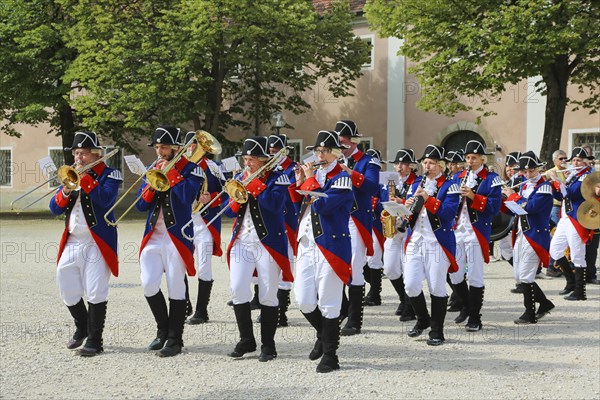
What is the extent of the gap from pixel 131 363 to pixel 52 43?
22.0 metres

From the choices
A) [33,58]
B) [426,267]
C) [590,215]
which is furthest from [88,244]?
[33,58]

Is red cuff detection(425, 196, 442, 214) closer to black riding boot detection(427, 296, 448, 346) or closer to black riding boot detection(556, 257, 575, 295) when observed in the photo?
black riding boot detection(427, 296, 448, 346)

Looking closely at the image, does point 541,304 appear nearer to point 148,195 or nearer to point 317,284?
point 317,284

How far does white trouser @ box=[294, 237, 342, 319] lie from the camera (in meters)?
6.98

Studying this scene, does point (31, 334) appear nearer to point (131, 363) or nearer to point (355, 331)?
point (131, 363)

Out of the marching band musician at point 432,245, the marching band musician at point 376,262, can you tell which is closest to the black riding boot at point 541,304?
the marching band musician at point 432,245

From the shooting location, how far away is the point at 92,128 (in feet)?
85.7

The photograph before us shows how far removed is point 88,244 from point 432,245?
3335mm

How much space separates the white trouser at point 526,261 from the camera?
368 inches

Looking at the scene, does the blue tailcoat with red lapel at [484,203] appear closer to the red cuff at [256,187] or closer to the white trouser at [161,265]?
the red cuff at [256,187]

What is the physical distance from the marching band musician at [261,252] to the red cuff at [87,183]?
1.29 m

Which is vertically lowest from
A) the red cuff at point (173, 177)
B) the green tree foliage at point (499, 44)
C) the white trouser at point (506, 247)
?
the white trouser at point (506, 247)

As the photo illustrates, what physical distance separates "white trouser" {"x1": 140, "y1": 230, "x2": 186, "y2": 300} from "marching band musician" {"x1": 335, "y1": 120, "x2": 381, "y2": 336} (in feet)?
6.39

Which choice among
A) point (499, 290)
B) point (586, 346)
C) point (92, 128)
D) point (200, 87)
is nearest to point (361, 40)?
point (200, 87)
